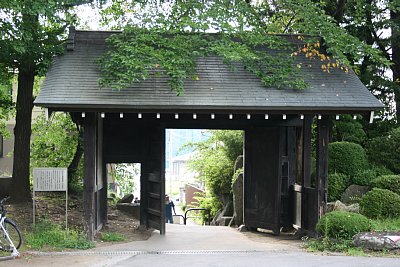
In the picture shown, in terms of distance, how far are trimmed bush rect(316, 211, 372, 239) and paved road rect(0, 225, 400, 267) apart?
801 millimetres

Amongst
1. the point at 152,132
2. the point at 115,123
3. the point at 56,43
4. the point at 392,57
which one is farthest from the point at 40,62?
the point at 392,57

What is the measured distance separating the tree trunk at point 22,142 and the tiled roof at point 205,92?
297cm

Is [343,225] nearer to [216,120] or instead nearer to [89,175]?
[216,120]

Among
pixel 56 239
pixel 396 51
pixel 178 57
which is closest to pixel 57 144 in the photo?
pixel 56 239

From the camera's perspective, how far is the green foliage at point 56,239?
1206 centimetres

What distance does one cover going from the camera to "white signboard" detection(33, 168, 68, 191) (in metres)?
14.0

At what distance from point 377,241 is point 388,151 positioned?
763 cm

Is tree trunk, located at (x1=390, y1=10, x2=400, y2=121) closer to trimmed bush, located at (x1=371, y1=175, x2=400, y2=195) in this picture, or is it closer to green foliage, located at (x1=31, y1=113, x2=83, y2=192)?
trimmed bush, located at (x1=371, y1=175, x2=400, y2=195)

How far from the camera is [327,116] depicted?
13820 millimetres

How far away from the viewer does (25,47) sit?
13.9 m

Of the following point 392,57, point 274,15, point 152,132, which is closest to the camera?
point 152,132

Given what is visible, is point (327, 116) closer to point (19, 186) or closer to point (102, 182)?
point (102, 182)

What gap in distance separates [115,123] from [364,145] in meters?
9.79

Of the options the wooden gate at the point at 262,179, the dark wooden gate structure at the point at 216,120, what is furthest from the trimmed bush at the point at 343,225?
the wooden gate at the point at 262,179
